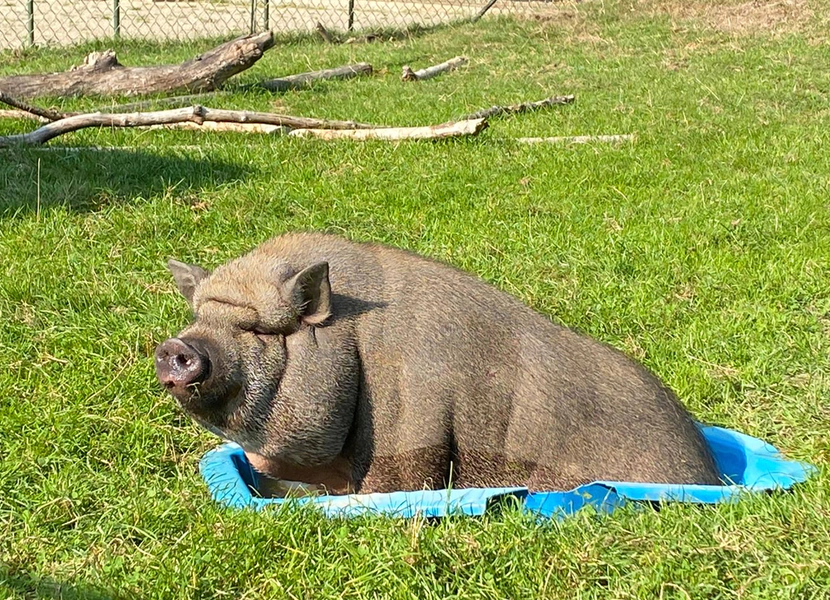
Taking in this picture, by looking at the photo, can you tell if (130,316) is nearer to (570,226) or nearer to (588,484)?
(588,484)

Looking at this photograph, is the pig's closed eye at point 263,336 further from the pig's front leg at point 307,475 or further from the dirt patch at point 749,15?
the dirt patch at point 749,15

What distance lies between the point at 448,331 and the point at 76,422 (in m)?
1.64

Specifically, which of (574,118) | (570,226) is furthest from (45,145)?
(574,118)

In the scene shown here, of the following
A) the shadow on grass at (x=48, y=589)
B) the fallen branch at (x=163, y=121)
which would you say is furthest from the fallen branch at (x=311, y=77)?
the shadow on grass at (x=48, y=589)

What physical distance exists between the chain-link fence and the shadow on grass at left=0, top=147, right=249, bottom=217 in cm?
908

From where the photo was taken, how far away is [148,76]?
36.1 ft

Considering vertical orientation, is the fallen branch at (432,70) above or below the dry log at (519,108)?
below

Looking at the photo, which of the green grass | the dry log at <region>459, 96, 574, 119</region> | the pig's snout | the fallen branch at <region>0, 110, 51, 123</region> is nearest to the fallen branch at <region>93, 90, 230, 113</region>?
the green grass

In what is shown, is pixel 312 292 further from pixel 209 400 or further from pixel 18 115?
pixel 18 115

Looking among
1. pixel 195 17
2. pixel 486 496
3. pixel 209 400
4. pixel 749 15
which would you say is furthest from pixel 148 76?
pixel 195 17

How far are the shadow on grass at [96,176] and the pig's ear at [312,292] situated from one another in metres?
3.43

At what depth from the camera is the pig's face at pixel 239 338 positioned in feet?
11.7

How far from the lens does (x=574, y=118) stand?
10.8 meters

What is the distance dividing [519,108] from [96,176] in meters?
4.93
